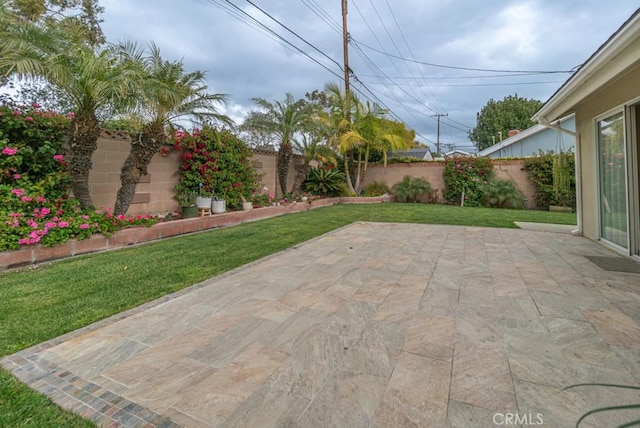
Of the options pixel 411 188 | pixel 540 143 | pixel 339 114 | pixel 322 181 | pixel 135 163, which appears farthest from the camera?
pixel 540 143

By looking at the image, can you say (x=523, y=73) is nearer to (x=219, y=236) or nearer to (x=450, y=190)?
(x=450, y=190)

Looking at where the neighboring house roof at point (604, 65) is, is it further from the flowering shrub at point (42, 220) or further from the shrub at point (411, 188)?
the shrub at point (411, 188)

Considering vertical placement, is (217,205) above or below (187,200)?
below

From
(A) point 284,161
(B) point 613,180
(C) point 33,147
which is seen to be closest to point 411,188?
(A) point 284,161

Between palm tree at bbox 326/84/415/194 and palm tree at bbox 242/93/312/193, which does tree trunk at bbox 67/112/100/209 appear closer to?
palm tree at bbox 242/93/312/193

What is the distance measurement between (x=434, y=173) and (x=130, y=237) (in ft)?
38.5

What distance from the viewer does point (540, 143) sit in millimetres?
16219

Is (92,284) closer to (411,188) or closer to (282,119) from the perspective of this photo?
(282,119)

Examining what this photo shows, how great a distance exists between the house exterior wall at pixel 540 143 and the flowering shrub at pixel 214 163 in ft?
39.9

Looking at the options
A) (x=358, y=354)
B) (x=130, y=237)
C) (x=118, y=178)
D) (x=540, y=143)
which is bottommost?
(x=358, y=354)

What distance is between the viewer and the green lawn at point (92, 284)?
1591mm

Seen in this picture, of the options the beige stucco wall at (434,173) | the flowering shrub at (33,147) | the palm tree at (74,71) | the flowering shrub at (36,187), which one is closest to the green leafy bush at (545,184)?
the beige stucco wall at (434,173)

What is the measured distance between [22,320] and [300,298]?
2248mm

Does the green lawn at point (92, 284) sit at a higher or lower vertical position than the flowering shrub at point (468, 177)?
lower
